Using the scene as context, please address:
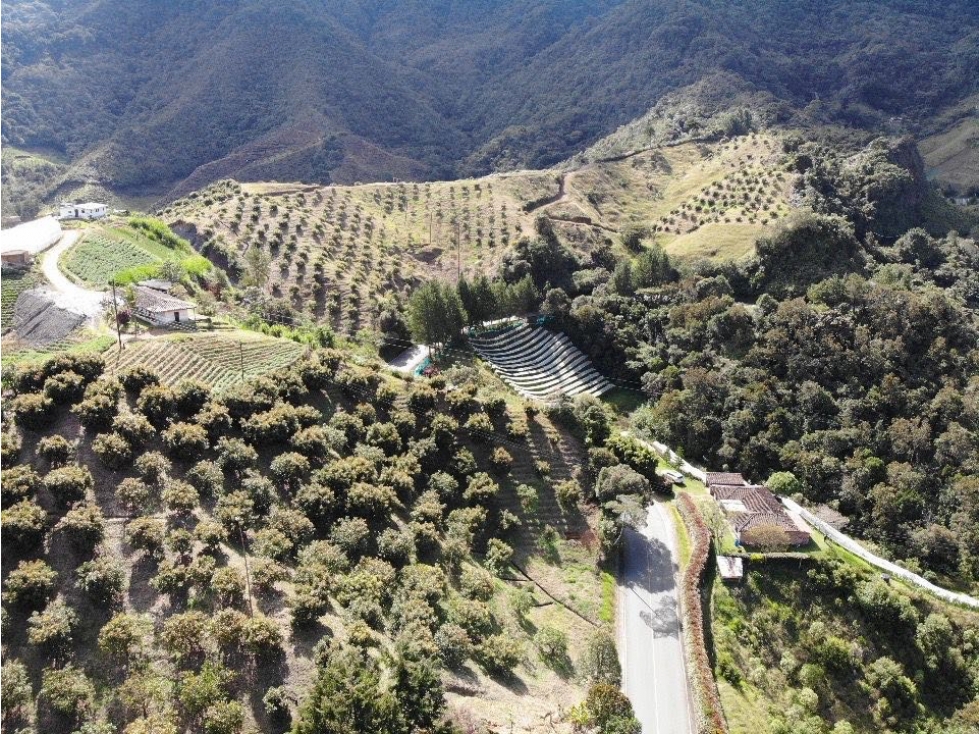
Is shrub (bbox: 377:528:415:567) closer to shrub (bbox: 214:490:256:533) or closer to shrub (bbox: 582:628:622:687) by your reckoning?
shrub (bbox: 214:490:256:533)

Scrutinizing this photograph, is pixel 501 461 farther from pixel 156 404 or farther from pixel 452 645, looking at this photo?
pixel 156 404

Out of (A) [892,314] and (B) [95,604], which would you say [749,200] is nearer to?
(A) [892,314]

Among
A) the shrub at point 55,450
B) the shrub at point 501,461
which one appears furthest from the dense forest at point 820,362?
the shrub at point 55,450

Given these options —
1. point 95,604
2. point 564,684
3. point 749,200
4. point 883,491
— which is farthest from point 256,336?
point 749,200

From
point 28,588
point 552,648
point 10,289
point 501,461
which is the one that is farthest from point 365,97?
point 552,648

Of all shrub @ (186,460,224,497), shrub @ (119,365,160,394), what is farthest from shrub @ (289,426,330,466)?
shrub @ (119,365,160,394)
